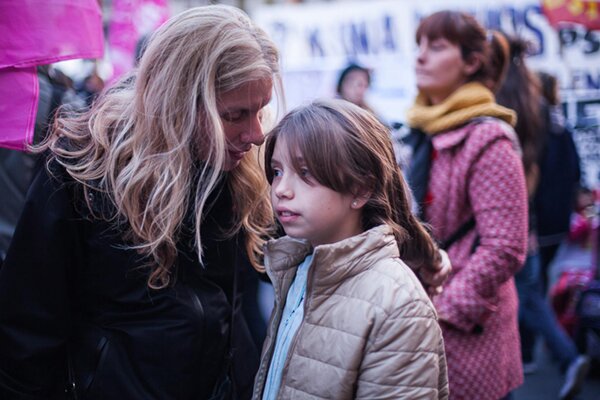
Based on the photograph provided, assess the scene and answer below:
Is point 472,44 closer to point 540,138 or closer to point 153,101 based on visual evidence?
point 153,101

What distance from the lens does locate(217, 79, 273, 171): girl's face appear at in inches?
70.2

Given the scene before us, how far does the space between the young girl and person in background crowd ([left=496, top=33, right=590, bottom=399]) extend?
258cm

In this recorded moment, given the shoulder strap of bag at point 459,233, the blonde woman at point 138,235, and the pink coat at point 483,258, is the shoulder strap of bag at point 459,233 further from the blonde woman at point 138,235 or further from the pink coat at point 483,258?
the blonde woman at point 138,235

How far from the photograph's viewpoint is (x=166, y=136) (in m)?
1.72

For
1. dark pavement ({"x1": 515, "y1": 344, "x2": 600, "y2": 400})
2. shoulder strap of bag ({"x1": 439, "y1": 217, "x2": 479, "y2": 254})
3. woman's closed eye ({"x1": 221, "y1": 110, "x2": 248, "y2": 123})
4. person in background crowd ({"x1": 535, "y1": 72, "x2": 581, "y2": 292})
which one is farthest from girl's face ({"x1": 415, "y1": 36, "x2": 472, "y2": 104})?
dark pavement ({"x1": 515, "y1": 344, "x2": 600, "y2": 400})

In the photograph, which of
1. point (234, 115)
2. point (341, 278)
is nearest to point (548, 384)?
point (341, 278)

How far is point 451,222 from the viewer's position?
2.51 m

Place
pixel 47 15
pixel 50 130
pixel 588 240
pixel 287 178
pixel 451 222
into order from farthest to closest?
pixel 588 240, pixel 451 222, pixel 47 15, pixel 50 130, pixel 287 178

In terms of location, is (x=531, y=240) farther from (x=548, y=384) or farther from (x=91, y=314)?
(x=91, y=314)

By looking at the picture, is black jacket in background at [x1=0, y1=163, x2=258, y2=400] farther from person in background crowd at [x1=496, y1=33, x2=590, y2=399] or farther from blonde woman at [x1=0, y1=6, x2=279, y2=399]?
person in background crowd at [x1=496, y1=33, x2=590, y2=399]

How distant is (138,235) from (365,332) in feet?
1.92

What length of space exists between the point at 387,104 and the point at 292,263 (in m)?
5.37

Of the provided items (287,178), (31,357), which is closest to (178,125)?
(287,178)

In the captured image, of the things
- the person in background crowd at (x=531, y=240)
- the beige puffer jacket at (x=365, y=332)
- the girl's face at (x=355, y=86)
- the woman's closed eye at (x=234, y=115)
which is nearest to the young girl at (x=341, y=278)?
the beige puffer jacket at (x=365, y=332)
